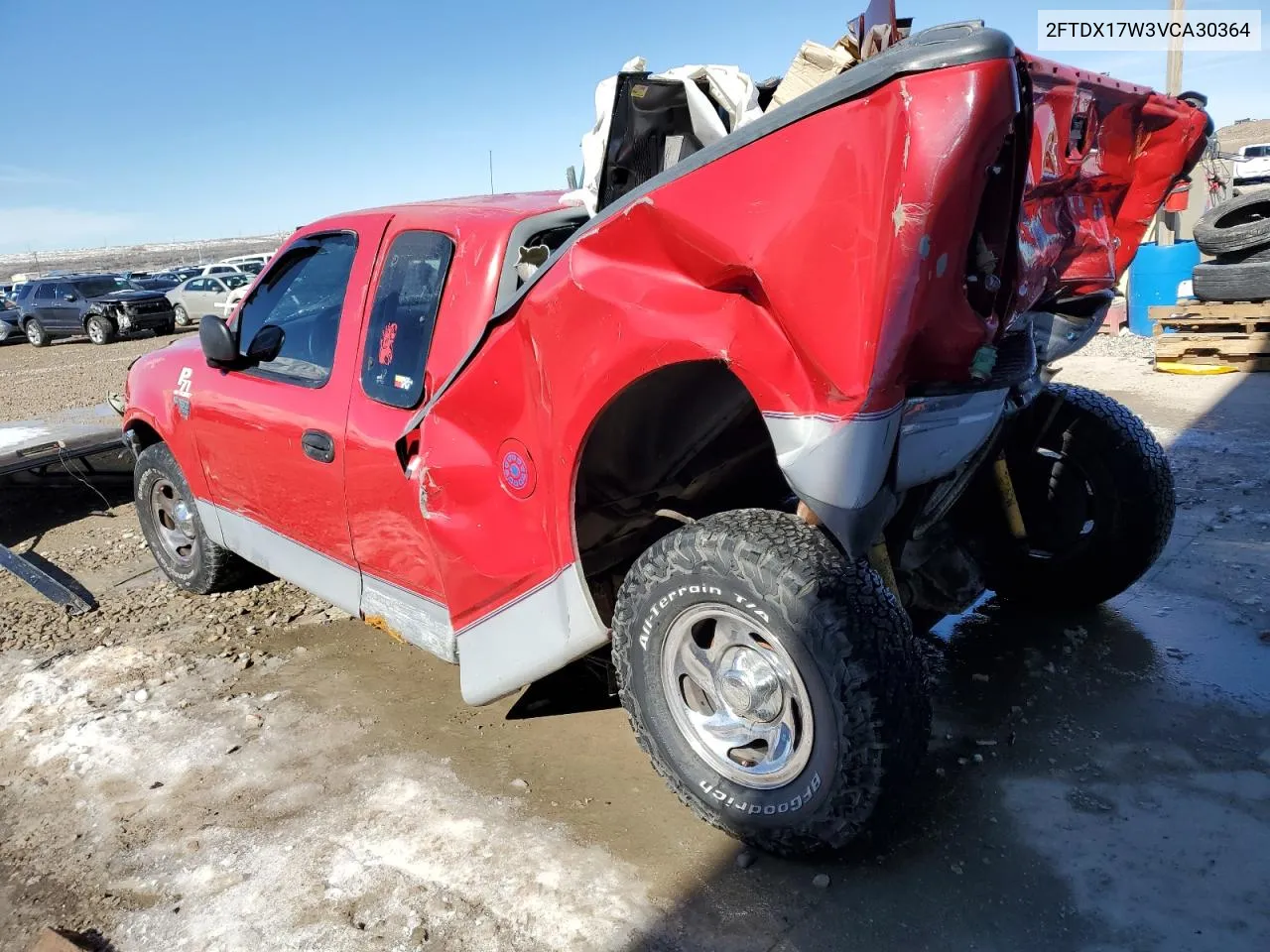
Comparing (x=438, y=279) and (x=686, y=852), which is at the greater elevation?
(x=438, y=279)

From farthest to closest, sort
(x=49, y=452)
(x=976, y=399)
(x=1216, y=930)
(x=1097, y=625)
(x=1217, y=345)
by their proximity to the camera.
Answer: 1. (x=1217, y=345)
2. (x=49, y=452)
3. (x=1097, y=625)
4. (x=976, y=399)
5. (x=1216, y=930)

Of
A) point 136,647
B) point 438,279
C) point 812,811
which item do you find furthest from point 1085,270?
point 136,647

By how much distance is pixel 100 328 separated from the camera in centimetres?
2262

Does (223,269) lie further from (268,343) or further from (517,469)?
(517,469)

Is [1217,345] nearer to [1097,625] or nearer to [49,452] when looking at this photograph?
[1097,625]

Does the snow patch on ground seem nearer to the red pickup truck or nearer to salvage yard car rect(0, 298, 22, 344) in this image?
the red pickup truck

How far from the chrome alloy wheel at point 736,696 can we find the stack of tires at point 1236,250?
882 centimetres

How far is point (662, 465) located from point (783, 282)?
102 cm

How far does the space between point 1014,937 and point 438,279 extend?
255cm

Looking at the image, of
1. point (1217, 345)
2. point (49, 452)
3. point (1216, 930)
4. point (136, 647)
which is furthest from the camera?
point (1217, 345)

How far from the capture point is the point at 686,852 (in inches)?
103

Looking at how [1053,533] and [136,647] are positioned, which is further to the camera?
[136,647]

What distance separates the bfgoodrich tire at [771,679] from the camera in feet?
7.27

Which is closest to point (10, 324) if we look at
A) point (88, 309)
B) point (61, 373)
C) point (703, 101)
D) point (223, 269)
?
point (88, 309)
